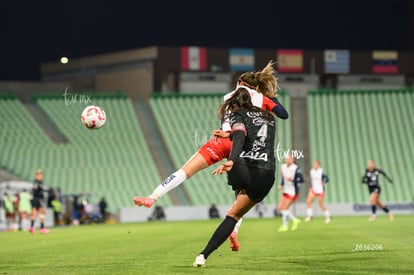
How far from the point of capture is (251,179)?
1102 centimetres

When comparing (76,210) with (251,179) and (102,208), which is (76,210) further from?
(251,179)

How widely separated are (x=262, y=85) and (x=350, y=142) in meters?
42.9

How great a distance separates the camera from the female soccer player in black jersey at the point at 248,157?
36.1 ft

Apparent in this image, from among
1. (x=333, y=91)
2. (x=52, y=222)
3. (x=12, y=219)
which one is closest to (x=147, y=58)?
(x=333, y=91)

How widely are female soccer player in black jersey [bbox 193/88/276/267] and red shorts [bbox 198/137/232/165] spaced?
0.71 meters

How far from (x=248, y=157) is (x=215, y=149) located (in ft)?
2.96

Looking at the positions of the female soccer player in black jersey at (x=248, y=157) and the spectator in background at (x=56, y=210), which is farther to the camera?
the spectator in background at (x=56, y=210)

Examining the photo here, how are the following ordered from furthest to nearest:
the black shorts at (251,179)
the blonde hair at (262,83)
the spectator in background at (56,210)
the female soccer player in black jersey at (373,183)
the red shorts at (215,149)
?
the spectator in background at (56,210)
the female soccer player in black jersey at (373,183)
the red shorts at (215,149)
the blonde hair at (262,83)
the black shorts at (251,179)

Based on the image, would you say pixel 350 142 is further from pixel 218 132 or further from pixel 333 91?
pixel 218 132

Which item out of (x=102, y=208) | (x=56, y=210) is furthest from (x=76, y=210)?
(x=102, y=208)

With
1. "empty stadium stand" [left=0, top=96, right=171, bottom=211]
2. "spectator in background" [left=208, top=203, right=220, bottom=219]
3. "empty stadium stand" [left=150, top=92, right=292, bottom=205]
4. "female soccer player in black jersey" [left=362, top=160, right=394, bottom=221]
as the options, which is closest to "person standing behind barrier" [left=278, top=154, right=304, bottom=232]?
"female soccer player in black jersey" [left=362, top=160, right=394, bottom=221]

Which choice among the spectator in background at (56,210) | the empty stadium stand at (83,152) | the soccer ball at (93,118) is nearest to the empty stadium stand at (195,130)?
the empty stadium stand at (83,152)

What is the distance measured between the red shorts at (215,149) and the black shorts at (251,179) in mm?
816

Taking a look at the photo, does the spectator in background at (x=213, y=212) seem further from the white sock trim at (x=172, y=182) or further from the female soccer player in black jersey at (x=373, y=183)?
the white sock trim at (x=172, y=182)
